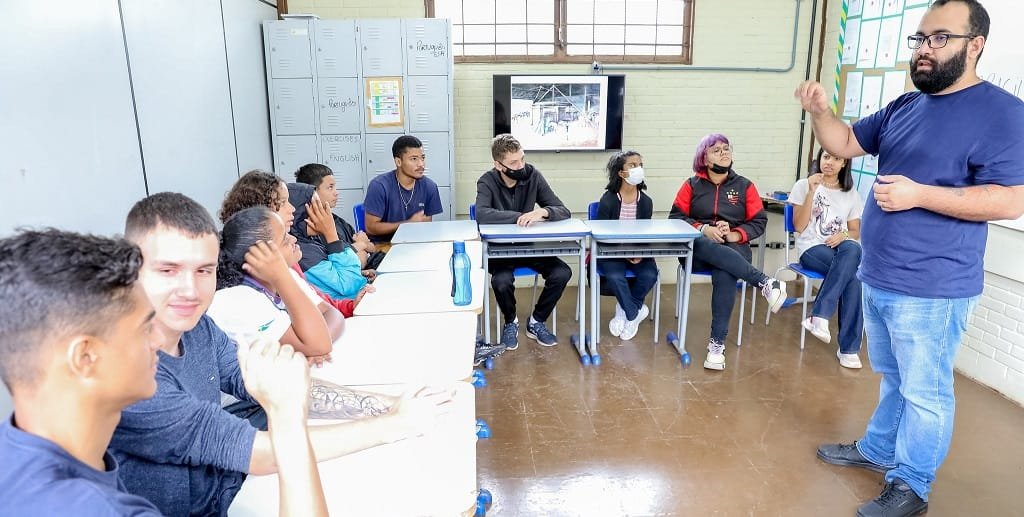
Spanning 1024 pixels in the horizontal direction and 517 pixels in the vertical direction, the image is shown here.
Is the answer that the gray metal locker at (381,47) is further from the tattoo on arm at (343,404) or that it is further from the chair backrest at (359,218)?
the tattoo on arm at (343,404)

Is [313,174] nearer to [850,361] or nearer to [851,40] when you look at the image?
[850,361]

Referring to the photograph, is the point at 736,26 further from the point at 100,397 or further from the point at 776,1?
the point at 100,397

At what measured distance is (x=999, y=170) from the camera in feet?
6.16

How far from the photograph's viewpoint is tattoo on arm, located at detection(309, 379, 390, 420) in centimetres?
156

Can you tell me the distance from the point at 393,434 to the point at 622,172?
3.04 m

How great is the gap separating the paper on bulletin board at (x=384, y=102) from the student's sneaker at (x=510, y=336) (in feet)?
5.86

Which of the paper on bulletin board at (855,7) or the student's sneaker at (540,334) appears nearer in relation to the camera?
the student's sneaker at (540,334)

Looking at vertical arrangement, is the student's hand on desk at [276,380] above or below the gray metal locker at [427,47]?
below

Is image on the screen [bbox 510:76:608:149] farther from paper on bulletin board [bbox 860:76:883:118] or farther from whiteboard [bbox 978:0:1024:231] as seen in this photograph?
whiteboard [bbox 978:0:1024:231]

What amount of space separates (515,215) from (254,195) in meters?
1.83

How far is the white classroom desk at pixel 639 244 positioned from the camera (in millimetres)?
3525

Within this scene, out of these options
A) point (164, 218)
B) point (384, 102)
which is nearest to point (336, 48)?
point (384, 102)

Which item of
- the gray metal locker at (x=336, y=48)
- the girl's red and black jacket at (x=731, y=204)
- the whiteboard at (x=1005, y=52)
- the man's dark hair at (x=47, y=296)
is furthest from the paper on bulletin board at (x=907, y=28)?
the man's dark hair at (x=47, y=296)

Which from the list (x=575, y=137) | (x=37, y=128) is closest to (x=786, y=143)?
(x=575, y=137)
